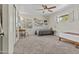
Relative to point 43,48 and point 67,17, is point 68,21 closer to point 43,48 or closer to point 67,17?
point 67,17

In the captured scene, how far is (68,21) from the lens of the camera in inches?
185

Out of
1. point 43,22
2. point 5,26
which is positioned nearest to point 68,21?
point 43,22

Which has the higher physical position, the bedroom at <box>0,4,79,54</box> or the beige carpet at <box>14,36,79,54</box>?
the bedroom at <box>0,4,79,54</box>

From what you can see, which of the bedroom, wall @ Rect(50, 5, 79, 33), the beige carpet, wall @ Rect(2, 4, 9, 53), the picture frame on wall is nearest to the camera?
wall @ Rect(2, 4, 9, 53)

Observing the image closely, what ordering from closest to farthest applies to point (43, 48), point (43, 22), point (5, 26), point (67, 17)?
point (5, 26), point (43, 48), point (43, 22), point (67, 17)

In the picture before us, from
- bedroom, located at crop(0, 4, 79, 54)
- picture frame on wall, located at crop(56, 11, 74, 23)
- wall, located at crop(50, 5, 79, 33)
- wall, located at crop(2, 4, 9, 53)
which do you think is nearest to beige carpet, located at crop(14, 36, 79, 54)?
bedroom, located at crop(0, 4, 79, 54)

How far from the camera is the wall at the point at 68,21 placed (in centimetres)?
429

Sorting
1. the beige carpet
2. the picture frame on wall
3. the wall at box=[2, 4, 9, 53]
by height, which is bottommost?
the beige carpet

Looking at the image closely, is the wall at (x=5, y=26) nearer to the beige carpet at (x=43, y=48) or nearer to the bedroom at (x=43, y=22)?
the beige carpet at (x=43, y=48)

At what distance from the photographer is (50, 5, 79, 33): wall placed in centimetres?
429

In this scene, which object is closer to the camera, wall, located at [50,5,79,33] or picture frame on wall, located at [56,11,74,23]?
wall, located at [50,5,79,33]

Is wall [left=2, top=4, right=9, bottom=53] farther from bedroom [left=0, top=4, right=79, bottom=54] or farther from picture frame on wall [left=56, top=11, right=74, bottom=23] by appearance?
picture frame on wall [left=56, top=11, right=74, bottom=23]

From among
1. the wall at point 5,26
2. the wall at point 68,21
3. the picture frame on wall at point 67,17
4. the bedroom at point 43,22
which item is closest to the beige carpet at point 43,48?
the bedroom at point 43,22
